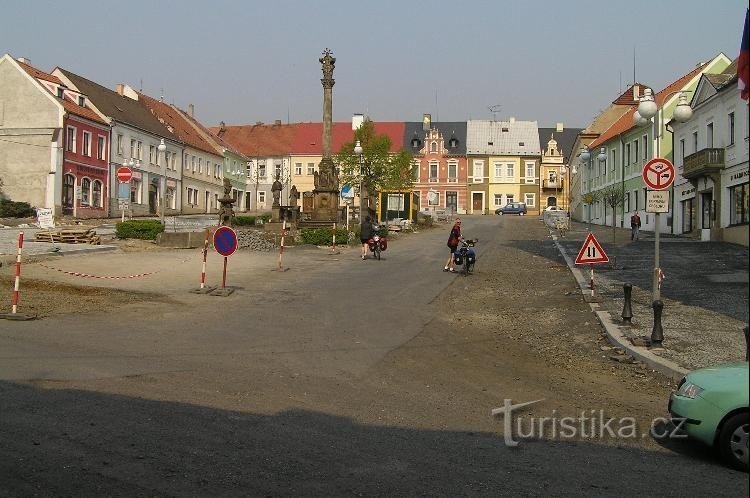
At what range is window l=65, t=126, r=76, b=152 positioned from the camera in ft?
177

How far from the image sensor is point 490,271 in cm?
2580

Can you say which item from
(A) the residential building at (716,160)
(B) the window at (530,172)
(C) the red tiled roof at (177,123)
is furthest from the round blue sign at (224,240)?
(B) the window at (530,172)

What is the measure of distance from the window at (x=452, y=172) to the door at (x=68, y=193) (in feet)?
169

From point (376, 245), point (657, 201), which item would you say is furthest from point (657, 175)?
point (376, 245)

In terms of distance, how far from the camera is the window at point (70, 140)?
54.0 m

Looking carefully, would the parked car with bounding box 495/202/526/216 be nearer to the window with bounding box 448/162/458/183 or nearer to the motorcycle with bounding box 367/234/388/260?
the window with bounding box 448/162/458/183

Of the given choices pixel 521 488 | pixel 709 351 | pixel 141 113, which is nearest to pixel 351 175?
pixel 141 113

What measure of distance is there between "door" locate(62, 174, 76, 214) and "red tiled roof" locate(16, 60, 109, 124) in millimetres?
4791

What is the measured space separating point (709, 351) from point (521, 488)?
8013mm

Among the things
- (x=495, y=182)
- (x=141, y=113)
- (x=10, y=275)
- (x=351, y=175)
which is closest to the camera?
(x=10, y=275)

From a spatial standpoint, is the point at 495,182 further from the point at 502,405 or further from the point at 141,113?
the point at 502,405

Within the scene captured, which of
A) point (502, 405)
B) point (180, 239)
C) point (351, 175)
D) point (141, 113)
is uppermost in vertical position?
point (141, 113)

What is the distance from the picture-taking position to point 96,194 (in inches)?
2301

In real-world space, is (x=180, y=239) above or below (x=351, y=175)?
below
